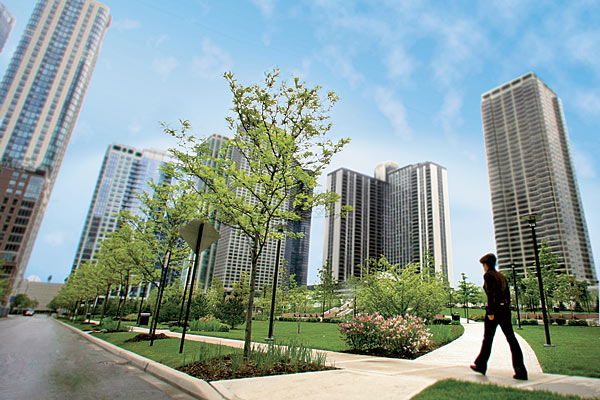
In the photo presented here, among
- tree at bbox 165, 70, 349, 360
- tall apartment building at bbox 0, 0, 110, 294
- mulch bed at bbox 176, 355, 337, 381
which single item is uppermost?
tall apartment building at bbox 0, 0, 110, 294

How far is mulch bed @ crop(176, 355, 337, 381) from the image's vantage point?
668cm

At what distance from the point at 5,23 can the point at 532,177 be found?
955 feet

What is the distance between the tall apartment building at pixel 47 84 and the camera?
6014 inches

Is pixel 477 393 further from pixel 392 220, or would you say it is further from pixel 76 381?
pixel 392 220

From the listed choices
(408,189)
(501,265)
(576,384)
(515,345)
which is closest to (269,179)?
(515,345)

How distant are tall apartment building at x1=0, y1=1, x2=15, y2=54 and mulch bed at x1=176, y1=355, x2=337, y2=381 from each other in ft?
825

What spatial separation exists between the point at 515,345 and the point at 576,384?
99cm

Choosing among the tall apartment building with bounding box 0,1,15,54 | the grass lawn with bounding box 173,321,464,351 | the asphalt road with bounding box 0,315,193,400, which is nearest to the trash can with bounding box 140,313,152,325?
the grass lawn with bounding box 173,321,464,351

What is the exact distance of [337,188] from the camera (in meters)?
180

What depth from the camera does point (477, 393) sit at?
4.73m

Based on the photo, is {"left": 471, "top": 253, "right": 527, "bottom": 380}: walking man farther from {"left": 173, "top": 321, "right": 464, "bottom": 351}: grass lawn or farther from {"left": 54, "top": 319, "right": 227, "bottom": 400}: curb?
{"left": 54, "top": 319, "right": 227, "bottom": 400}: curb

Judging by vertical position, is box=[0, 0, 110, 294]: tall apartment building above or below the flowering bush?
above

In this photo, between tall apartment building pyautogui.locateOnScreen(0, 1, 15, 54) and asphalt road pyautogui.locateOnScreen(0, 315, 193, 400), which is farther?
tall apartment building pyautogui.locateOnScreen(0, 1, 15, 54)

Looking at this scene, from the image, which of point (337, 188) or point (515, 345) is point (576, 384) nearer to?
point (515, 345)
